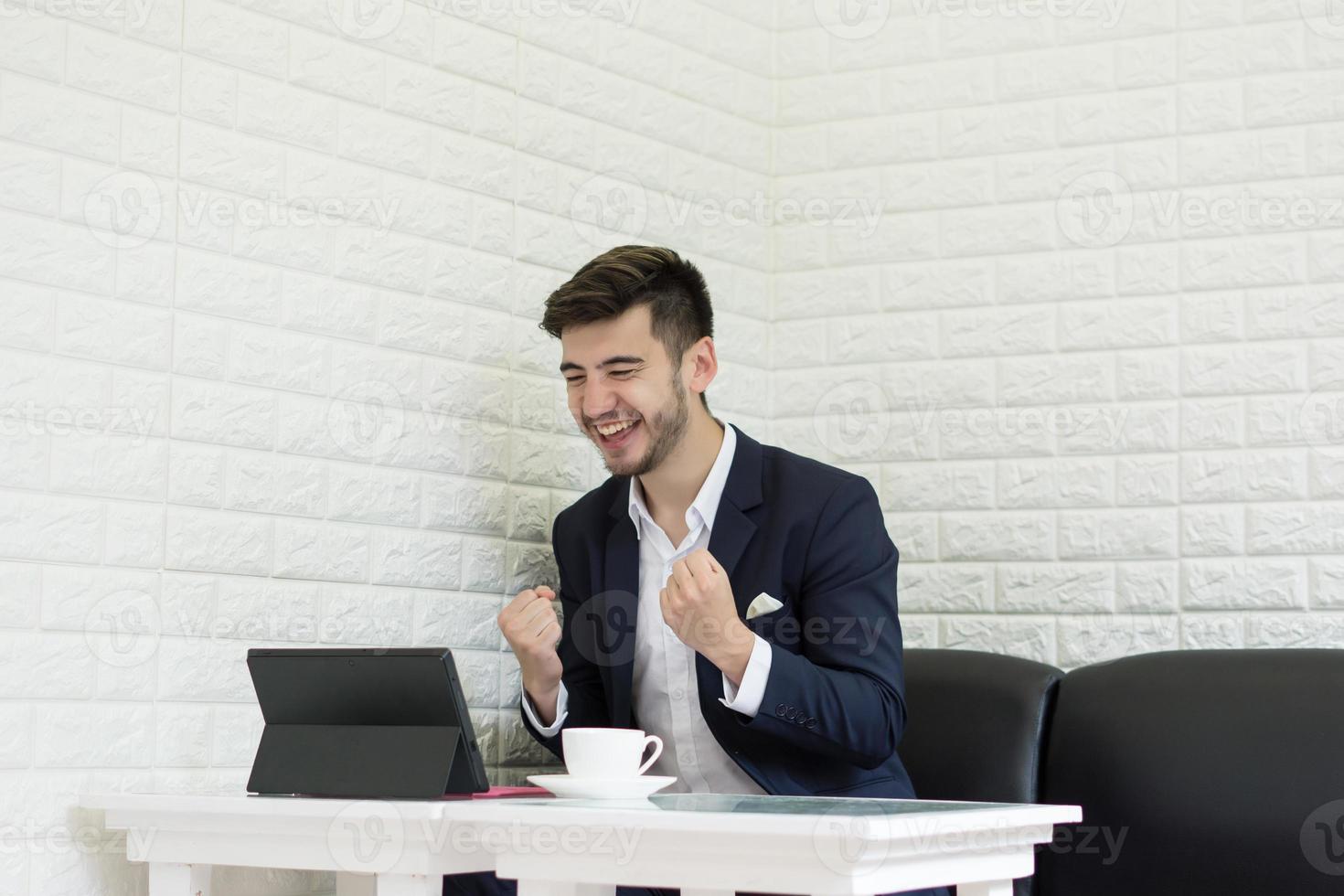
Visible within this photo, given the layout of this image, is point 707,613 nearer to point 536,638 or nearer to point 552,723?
point 536,638

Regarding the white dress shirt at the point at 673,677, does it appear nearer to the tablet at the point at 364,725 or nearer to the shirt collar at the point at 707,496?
the shirt collar at the point at 707,496

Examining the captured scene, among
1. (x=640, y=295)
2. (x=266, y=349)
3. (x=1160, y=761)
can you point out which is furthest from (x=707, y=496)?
(x=1160, y=761)

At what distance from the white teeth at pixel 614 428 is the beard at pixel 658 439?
1.1 inches

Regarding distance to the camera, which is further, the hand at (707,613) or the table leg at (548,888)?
the hand at (707,613)

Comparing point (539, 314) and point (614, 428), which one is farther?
point (539, 314)

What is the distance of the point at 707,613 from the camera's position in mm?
2188

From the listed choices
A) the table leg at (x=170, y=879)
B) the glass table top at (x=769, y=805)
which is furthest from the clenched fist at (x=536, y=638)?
the table leg at (x=170, y=879)

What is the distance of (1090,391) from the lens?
3.19 m

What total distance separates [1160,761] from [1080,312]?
3.26 ft

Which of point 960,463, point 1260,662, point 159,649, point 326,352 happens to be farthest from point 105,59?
point 1260,662

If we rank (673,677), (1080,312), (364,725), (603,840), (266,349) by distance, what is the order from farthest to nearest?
(1080,312)
(673,677)
(266,349)
(364,725)
(603,840)

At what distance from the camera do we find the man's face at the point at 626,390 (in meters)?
2.67

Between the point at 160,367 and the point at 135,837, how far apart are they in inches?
27.5

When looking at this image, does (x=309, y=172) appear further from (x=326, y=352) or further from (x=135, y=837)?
(x=135, y=837)
